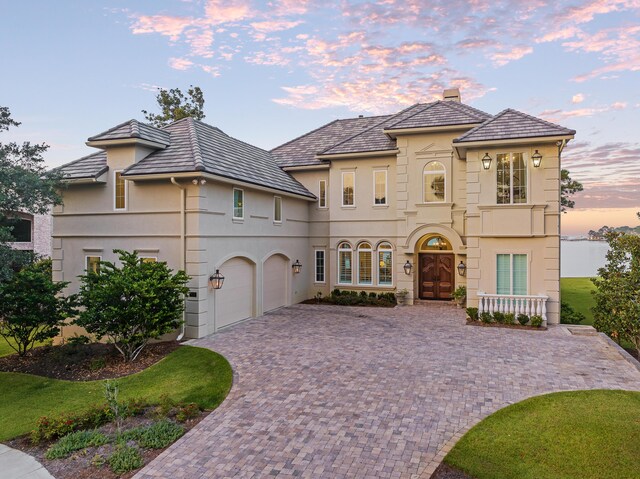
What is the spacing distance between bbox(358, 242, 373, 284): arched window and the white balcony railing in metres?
6.04

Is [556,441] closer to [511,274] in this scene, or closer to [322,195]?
[511,274]

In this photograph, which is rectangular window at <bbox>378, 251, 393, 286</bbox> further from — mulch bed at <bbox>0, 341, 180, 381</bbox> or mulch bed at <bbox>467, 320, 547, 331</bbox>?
mulch bed at <bbox>0, 341, 180, 381</bbox>

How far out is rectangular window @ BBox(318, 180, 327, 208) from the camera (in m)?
20.0

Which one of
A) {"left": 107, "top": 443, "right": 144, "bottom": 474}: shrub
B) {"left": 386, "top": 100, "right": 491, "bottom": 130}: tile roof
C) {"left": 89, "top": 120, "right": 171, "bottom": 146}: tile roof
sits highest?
{"left": 386, "top": 100, "right": 491, "bottom": 130}: tile roof

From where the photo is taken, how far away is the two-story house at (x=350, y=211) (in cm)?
1307

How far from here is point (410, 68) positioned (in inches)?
698

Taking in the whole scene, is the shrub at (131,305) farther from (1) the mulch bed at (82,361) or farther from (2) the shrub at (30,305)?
(2) the shrub at (30,305)

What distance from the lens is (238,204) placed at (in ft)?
47.9

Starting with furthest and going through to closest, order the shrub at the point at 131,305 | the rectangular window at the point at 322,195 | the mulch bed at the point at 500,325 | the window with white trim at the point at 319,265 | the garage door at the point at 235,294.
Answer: the window with white trim at the point at 319,265 → the rectangular window at the point at 322,195 → the garage door at the point at 235,294 → the mulch bed at the point at 500,325 → the shrub at the point at 131,305

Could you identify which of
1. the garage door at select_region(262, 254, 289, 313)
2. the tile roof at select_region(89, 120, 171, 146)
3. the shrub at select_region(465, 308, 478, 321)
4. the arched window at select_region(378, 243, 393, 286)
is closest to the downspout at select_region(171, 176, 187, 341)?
the tile roof at select_region(89, 120, 171, 146)

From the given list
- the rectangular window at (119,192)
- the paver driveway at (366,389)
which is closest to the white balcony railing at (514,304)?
the paver driveway at (366,389)

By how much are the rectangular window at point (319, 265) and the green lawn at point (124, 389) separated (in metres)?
9.84

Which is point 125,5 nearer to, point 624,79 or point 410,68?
point 410,68

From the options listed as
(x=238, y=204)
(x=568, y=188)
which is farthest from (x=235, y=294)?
(x=568, y=188)
